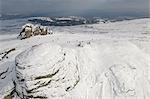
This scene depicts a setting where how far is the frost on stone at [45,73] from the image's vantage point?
24.2 meters

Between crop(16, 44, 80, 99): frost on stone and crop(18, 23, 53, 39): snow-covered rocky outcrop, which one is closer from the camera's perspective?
crop(16, 44, 80, 99): frost on stone

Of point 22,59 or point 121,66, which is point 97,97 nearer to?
point 121,66

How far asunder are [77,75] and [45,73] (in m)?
3.39

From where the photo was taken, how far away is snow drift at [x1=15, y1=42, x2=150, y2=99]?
80.4 ft

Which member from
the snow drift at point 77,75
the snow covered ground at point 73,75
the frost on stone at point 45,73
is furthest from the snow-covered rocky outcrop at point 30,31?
the frost on stone at point 45,73

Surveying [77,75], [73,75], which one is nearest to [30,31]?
[77,75]

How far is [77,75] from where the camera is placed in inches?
1053

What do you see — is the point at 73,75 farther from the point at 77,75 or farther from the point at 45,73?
the point at 45,73

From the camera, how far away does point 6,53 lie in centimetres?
3466

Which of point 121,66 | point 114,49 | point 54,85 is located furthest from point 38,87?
point 114,49

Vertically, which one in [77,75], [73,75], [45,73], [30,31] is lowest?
[77,75]

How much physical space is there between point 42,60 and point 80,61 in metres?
4.83

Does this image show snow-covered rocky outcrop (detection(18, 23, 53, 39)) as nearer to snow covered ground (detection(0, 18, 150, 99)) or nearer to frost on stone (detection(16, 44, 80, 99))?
snow covered ground (detection(0, 18, 150, 99))

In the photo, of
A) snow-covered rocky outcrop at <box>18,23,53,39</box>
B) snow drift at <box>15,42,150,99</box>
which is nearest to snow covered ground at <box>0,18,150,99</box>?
snow drift at <box>15,42,150,99</box>
